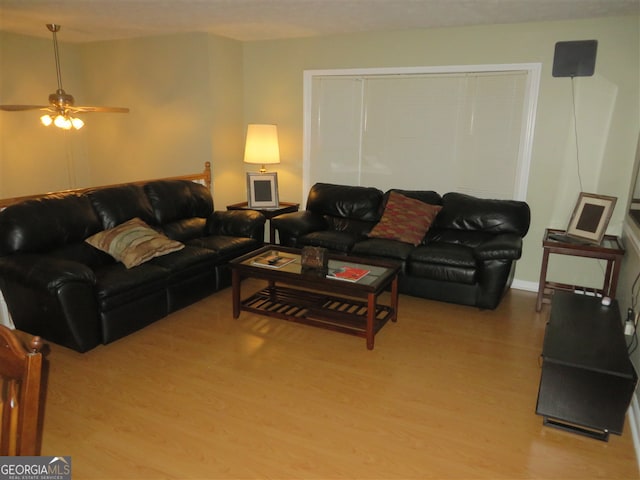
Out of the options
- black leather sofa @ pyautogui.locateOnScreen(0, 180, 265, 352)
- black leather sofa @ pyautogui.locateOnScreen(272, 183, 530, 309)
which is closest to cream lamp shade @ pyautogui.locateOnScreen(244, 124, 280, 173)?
black leather sofa @ pyautogui.locateOnScreen(272, 183, 530, 309)

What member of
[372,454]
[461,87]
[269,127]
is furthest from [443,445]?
[269,127]

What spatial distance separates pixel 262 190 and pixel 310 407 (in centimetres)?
310

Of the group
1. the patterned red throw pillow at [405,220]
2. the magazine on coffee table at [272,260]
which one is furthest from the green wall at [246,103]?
the magazine on coffee table at [272,260]

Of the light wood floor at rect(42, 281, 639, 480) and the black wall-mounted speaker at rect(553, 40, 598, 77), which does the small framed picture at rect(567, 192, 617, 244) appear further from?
the black wall-mounted speaker at rect(553, 40, 598, 77)

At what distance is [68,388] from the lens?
2.71m

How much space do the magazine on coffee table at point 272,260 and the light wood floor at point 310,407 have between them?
1.52 feet

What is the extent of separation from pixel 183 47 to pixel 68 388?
3671 mm

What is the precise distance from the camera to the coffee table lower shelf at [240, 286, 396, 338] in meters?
3.37

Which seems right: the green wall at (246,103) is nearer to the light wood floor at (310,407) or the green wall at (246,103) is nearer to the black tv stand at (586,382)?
the light wood floor at (310,407)

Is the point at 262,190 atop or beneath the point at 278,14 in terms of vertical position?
beneath

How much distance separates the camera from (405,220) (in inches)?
174

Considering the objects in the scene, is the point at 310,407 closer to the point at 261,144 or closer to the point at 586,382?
the point at 586,382

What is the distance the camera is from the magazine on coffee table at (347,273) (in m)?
3.29

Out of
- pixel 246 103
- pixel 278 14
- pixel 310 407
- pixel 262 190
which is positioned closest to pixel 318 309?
pixel 310 407
